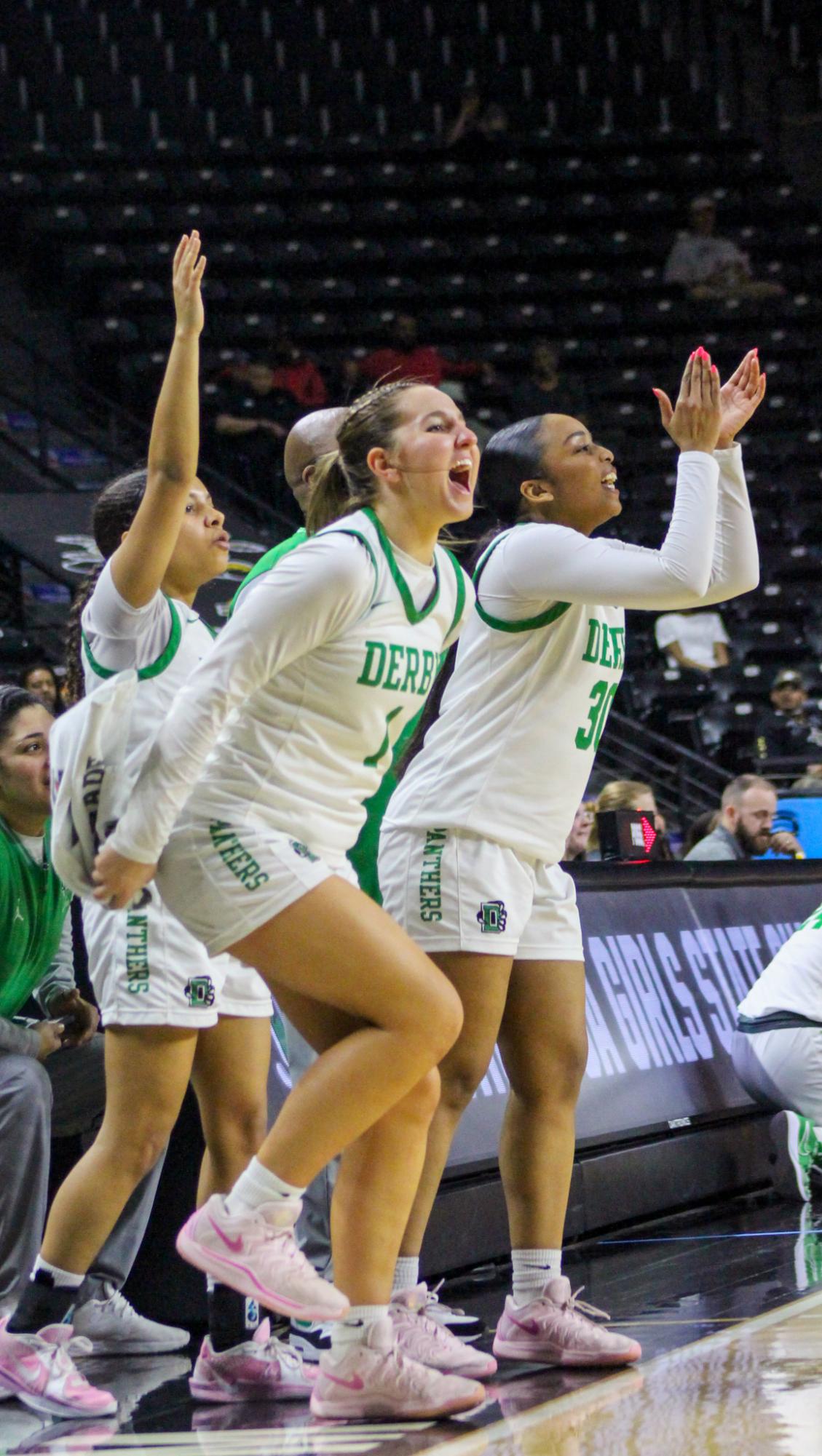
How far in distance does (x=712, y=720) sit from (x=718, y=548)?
852cm

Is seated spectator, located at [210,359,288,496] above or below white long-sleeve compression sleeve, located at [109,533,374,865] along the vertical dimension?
above

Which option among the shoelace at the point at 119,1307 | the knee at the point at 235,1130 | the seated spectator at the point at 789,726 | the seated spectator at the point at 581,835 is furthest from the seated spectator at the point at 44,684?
the knee at the point at 235,1130

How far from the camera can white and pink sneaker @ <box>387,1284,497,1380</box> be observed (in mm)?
3082

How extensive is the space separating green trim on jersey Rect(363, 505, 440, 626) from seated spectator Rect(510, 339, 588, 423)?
11464 mm

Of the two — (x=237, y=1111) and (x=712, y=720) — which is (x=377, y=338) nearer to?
(x=712, y=720)

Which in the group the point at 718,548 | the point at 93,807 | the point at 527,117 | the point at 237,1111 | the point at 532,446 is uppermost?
the point at 527,117

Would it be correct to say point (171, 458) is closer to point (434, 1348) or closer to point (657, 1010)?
point (434, 1348)

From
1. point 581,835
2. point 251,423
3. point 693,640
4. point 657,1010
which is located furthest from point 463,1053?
point 251,423

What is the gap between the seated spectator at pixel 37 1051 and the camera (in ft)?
11.8

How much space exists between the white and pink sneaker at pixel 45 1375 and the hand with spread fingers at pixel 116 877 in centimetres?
87

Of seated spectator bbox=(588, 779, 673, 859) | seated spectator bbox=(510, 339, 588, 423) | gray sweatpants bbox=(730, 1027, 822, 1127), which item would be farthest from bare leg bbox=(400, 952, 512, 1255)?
seated spectator bbox=(510, 339, 588, 423)

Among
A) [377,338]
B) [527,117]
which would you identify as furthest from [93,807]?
[527,117]

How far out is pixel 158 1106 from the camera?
3.09 meters

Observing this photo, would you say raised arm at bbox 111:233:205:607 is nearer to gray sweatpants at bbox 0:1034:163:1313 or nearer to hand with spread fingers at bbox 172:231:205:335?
hand with spread fingers at bbox 172:231:205:335
